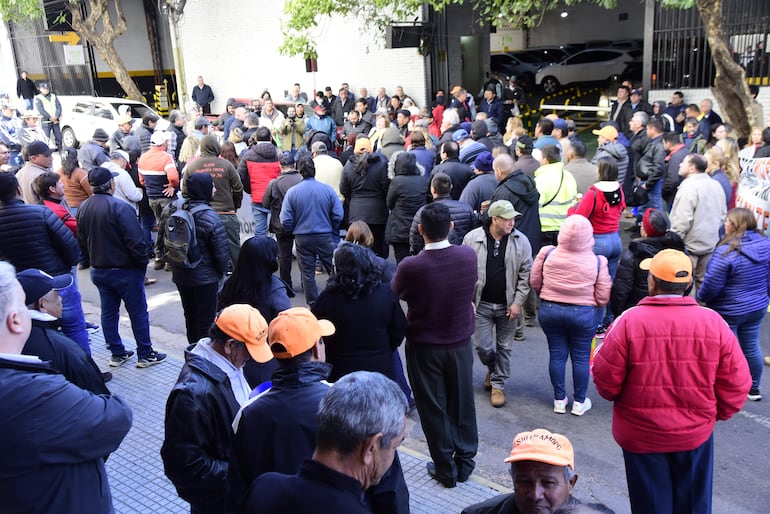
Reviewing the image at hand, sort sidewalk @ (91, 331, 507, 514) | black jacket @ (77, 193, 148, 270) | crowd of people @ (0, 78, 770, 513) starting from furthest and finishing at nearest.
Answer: black jacket @ (77, 193, 148, 270)
sidewalk @ (91, 331, 507, 514)
crowd of people @ (0, 78, 770, 513)

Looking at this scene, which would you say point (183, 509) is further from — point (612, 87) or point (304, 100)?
point (612, 87)

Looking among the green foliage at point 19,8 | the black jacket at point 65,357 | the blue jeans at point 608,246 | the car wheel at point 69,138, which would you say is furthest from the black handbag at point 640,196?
the green foliage at point 19,8

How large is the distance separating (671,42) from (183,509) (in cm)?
1427

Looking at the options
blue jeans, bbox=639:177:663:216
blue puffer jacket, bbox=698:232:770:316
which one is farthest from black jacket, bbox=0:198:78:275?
blue jeans, bbox=639:177:663:216

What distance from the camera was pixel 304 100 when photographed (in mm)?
19438

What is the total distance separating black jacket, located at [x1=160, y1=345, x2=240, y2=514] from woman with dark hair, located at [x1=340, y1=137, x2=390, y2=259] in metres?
5.48

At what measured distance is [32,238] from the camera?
5.81 metres

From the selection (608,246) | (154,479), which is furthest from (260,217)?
(154,479)

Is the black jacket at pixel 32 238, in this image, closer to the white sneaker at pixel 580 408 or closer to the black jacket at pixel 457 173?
the black jacket at pixel 457 173

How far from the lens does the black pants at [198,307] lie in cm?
636

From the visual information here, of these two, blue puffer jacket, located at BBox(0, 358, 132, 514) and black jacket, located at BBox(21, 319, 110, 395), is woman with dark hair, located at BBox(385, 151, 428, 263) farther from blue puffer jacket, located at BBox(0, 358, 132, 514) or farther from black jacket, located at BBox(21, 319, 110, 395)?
blue puffer jacket, located at BBox(0, 358, 132, 514)

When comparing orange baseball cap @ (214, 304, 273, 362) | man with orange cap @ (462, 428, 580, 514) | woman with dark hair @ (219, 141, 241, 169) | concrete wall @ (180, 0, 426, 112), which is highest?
concrete wall @ (180, 0, 426, 112)

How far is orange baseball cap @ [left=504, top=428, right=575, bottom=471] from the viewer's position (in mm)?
2326

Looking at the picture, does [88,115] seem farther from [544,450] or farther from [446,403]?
[544,450]
